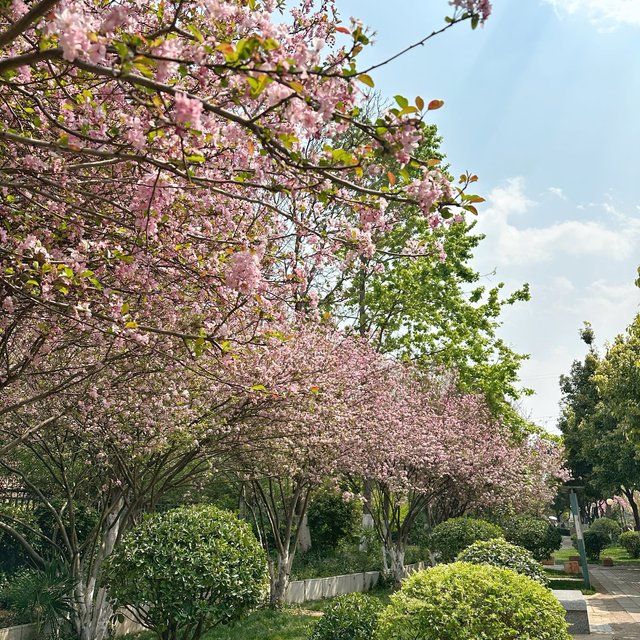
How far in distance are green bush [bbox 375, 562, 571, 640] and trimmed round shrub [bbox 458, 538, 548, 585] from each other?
A: 3.53 m

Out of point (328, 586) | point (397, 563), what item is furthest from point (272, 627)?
point (397, 563)

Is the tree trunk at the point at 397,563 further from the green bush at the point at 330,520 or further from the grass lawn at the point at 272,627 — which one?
the grass lawn at the point at 272,627

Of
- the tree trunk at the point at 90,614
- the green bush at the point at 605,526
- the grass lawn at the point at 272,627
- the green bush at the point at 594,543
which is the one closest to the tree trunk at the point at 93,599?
the tree trunk at the point at 90,614

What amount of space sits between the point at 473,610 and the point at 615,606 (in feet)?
44.6

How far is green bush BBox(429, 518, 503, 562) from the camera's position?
15.6 m

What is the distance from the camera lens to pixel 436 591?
18.9 ft

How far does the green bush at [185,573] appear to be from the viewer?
7684 mm

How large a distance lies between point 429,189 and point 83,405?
20.9 ft

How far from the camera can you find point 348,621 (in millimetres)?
7426

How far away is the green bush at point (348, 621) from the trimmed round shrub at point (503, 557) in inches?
89.3

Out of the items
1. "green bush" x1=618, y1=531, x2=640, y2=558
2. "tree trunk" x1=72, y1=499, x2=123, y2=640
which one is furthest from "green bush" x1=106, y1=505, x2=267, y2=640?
"green bush" x1=618, y1=531, x2=640, y2=558

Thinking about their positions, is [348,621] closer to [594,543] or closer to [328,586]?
[328,586]

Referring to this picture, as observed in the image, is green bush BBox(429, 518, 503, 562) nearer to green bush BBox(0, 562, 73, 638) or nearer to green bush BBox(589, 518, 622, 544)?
green bush BBox(0, 562, 73, 638)

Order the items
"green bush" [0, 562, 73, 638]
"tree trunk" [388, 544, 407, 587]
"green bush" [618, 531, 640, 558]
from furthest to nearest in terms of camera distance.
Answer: "green bush" [618, 531, 640, 558] → "tree trunk" [388, 544, 407, 587] → "green bush" [0, 562, 73, 638]
